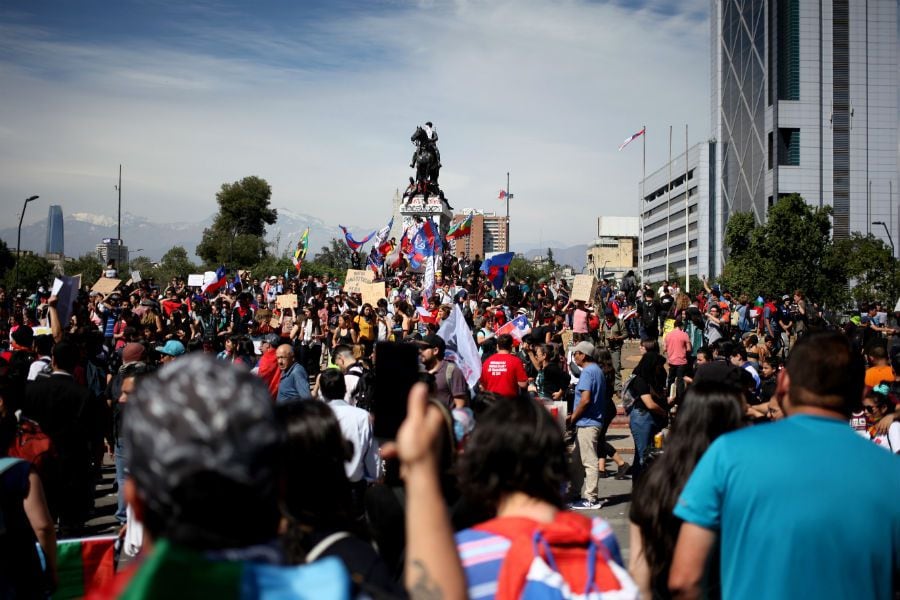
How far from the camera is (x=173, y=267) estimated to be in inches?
3174

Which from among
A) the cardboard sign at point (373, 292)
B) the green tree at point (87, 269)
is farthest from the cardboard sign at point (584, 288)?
the green tree at point (87, 269)

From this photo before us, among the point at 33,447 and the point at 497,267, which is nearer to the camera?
the point at 33,447

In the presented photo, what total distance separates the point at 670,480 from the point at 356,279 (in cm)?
1857

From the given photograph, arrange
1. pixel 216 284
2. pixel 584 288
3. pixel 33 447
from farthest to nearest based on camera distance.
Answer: pixel 216 284 < pixel 584 288 < pixel 33 447

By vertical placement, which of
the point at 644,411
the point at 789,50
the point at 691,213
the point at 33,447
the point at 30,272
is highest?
the point at 789,50

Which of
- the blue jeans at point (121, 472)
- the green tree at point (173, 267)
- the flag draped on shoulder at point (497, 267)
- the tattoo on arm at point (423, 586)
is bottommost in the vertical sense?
the blue jeans at point (121, 472)

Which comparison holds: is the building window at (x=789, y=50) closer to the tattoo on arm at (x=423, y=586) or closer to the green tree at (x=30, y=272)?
the green tree at (x=30, y=272)

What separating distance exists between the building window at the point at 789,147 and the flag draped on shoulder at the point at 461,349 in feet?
322

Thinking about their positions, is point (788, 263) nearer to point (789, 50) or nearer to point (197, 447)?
point (197, 447)

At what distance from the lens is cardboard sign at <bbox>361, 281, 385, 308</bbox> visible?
20188 mm

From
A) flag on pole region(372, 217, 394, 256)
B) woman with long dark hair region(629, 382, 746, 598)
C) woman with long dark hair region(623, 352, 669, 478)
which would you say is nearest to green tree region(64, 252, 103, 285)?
flag on pole region(372, 217, 394, 256)

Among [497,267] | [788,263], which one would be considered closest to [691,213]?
[788,263]

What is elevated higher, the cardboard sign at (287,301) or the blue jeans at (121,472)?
the cardboard sign at (287,301)

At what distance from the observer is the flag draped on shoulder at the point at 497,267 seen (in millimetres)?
25375
